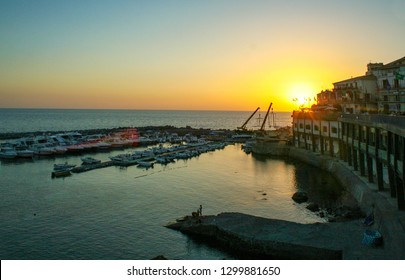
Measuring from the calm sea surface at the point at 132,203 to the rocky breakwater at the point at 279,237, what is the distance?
43.7 inches

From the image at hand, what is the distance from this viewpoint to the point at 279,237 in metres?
22.1

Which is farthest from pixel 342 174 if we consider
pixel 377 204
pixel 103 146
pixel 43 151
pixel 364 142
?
pixel 103 146

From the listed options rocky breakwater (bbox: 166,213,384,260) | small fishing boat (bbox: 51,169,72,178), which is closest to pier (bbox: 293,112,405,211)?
rocky breakwater (bbox: 166,213,384,260)

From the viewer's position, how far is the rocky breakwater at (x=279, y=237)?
20047 millimetres

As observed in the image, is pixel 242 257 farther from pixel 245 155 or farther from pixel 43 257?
pixel 245 155

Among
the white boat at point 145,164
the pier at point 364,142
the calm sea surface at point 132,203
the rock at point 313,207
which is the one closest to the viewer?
the pier at point 364,142

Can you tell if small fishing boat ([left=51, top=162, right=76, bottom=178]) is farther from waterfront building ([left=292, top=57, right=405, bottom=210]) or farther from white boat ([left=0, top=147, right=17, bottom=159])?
waterfront building ([left=292, top=57, right=405, bottom=210])

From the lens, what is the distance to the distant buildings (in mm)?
47578

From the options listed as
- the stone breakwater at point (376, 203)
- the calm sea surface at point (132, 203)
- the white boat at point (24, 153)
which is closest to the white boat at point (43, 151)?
the white boat at point (24, 153)

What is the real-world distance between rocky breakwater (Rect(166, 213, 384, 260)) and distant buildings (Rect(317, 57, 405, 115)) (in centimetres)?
2750

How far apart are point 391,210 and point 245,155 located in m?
46.4

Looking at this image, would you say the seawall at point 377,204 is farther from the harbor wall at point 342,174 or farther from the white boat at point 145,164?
the white boat at point 145,164

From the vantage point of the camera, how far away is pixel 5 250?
77.4 feet
